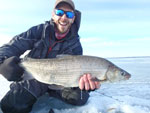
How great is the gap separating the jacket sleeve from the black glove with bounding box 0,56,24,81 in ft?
1.01

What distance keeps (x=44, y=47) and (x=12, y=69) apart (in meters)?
1.18

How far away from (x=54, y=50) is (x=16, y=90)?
1172 mm

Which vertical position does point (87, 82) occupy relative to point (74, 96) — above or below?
above

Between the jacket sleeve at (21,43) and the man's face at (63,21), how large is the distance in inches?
15.0

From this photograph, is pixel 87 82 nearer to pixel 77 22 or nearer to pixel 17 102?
pixel 17 102

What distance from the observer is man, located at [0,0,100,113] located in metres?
4.73

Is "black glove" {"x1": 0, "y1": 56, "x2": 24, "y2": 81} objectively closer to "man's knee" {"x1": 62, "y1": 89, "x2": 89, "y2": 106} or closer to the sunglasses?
"man's knee" {"x1": 62, "y1": 89, "x2": 89, "y2": 106}

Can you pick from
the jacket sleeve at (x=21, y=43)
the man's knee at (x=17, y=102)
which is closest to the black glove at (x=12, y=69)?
the jacket sleeve at (x=21, y=43)

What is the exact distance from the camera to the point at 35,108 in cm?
497

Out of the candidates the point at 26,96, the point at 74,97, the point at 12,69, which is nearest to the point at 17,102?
the point at 26,96

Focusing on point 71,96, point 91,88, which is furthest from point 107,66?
point 71,96

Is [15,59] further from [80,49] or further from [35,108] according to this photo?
[80,49]

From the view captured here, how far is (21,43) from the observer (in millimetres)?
4965

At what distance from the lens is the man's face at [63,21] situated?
16.6ft
